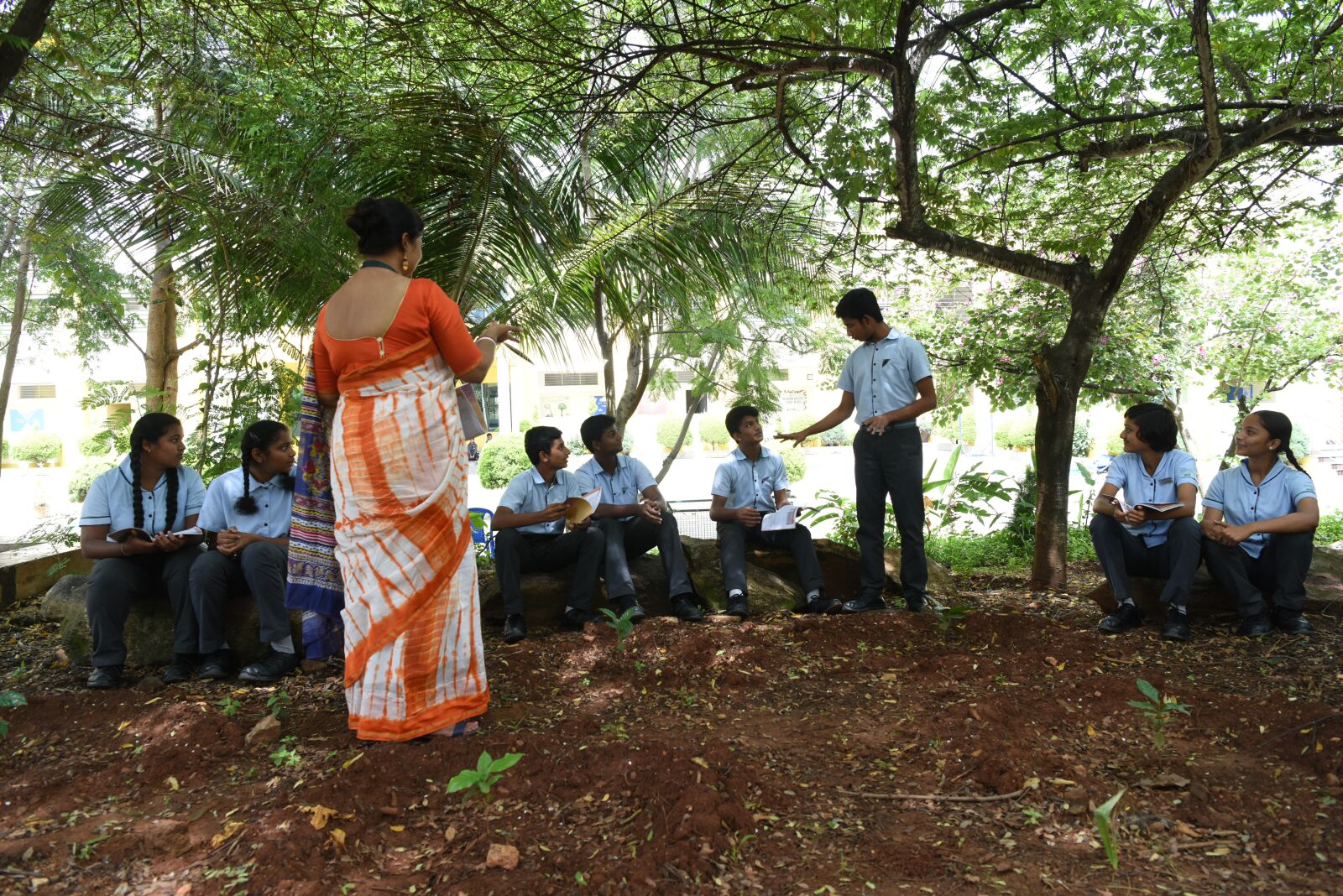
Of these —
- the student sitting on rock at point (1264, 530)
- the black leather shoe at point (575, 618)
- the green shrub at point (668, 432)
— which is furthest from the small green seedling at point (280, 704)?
the green shrub at point (668, 432)

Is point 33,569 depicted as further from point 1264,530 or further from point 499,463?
point 499,463

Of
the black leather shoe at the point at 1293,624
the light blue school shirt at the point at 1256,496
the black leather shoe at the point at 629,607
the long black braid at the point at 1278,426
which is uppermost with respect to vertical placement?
the long black braid at the point at 1278,426

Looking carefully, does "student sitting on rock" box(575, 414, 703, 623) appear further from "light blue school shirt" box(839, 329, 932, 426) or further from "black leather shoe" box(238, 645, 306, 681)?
"black leather shoe" box(238, 645, 306, 681)

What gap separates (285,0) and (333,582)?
10.3 ft

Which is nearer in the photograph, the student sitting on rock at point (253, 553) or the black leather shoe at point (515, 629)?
the student sitting on rock at point (253, 553)

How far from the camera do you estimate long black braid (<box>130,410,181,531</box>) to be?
461cm

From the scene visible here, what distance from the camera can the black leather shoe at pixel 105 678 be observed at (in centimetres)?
440

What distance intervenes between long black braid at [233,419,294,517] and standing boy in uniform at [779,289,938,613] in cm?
276

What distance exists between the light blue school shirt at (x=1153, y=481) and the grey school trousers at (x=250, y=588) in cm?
435

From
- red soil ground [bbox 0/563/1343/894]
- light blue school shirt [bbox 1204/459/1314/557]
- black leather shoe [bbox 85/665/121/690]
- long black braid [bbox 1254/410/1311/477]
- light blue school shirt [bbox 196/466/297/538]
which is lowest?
red soil ground [bbox 0/563/1343/894]

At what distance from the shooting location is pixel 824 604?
215 inches

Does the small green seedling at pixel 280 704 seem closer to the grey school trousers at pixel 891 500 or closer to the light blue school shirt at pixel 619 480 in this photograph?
the light blue school shirt at pixel 619 480

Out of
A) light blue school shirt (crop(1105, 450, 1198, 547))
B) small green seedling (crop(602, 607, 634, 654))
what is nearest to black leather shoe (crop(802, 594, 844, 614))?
small green seedling (crop(602, 607, 634, 654))

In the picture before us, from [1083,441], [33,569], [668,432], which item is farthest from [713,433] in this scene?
[33,569]
